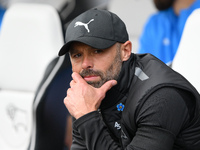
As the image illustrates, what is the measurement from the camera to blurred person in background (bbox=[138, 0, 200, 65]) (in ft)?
7.86

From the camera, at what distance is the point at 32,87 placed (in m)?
2.27

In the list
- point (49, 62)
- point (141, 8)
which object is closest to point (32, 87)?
point (49, 62)

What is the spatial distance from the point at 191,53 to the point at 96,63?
18.3 inches

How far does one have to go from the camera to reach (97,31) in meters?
1.16

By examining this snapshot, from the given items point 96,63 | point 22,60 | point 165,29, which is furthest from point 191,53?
point 22,60

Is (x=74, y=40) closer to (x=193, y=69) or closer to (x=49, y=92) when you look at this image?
(x=193, y=69)

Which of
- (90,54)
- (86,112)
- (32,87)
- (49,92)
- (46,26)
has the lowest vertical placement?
(32,87)

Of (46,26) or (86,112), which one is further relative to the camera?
(46,26)

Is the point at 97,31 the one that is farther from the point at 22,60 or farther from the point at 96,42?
the point at 22,60

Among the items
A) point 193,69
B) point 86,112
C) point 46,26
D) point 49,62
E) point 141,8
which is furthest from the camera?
point 141,8

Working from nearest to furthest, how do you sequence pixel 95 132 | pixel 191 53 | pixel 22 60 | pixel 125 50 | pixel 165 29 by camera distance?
pixel 95 132 < pixel 125 50 < pixel 191 53 < pixel 22 60 < pixel 165 29

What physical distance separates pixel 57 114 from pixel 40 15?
61cm

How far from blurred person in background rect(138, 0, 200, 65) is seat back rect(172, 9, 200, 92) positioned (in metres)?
0.84

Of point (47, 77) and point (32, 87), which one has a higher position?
point (47, 77)
